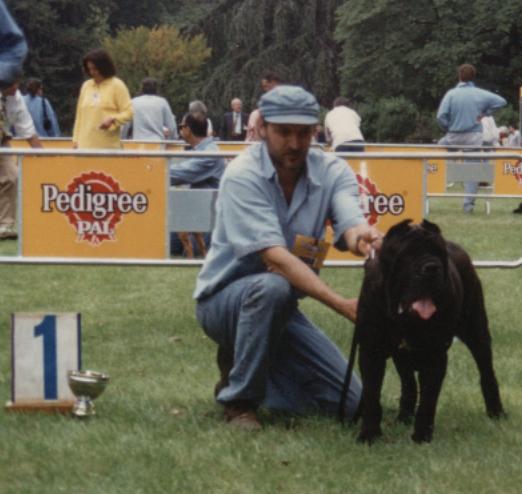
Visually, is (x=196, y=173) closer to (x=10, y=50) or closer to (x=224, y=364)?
(x=224, y=364)

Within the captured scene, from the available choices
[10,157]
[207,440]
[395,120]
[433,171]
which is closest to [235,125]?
[433,171]

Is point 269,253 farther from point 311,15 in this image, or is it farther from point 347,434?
point 311,15

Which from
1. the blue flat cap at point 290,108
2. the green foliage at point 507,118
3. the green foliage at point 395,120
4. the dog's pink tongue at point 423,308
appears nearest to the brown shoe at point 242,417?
the dog's pink tongue at point 423,308

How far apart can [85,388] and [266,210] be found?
3.39ft

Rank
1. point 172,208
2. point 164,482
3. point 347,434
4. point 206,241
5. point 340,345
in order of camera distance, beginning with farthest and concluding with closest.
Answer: point 206,241, point 172,208, point 340,345, point 347,434, point 164,482

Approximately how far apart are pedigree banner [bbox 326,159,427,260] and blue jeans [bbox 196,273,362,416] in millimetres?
2407

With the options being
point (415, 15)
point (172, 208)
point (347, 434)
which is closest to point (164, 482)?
point (347, 434)

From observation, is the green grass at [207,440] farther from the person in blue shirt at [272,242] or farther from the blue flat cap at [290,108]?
A: the blue flat cap at [290,108]

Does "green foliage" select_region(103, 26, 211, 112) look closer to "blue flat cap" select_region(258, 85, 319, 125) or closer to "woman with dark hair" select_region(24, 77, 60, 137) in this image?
"woman with dark hair" select_region(24, 77, 60, 137)

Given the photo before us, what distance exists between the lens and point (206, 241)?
10.9 meters

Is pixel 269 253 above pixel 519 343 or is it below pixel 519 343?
above

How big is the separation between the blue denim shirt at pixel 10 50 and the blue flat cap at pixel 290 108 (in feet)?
3.34

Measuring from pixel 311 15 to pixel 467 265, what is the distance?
50950 millimetres

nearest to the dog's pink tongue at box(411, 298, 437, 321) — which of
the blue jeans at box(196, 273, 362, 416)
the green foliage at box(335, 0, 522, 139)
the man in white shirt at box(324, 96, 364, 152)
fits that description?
the blue jeans at box(196, 273, 362, 416)
